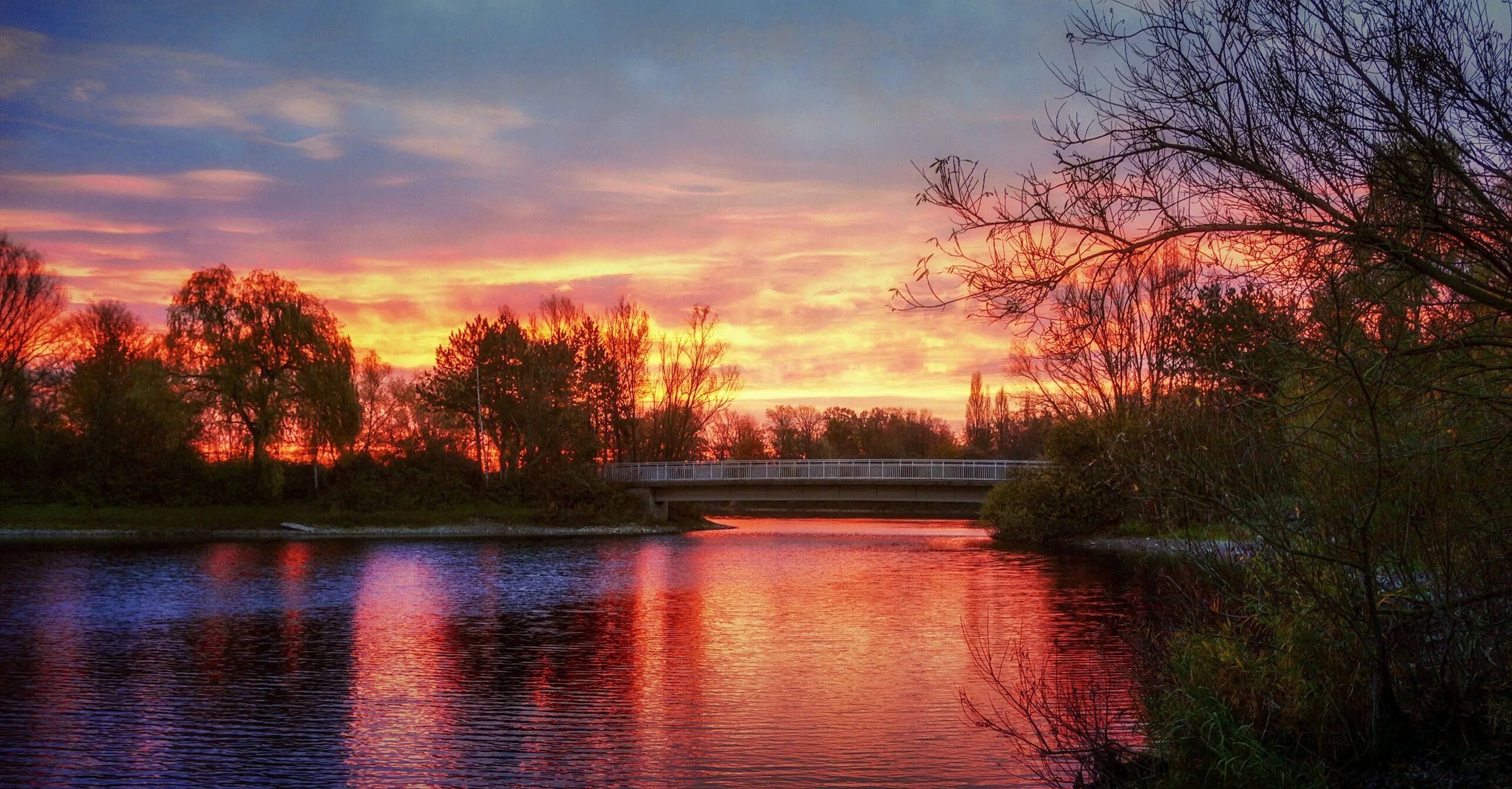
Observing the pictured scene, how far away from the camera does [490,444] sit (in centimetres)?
6975

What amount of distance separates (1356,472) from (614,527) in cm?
5757

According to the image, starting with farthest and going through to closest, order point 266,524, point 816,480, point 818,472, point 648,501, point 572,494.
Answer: point 648,501, point 572,494, point 818,472, point 816,480, point 266,524

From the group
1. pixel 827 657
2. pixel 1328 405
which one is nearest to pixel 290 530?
pixel 827 657

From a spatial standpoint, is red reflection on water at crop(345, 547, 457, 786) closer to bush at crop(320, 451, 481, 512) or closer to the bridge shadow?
bush at crop(320, 451, 481, 512)

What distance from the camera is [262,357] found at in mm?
59062

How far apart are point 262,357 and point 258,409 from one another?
283 cm

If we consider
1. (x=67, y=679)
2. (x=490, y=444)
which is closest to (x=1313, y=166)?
(x=67, y=679)

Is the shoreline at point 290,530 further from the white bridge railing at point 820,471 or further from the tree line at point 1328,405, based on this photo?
the tree line at point 1328,405

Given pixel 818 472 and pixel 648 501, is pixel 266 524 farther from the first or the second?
pixel 818 472

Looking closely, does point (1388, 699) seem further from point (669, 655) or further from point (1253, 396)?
point (669, 655)

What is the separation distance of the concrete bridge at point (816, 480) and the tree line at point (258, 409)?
4.66m

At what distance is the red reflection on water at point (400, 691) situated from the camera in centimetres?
1202

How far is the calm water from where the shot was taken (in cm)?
1198

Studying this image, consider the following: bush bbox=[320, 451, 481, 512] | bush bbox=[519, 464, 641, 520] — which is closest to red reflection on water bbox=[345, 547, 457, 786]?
bush bbox=[320, 451, 481, 512]
